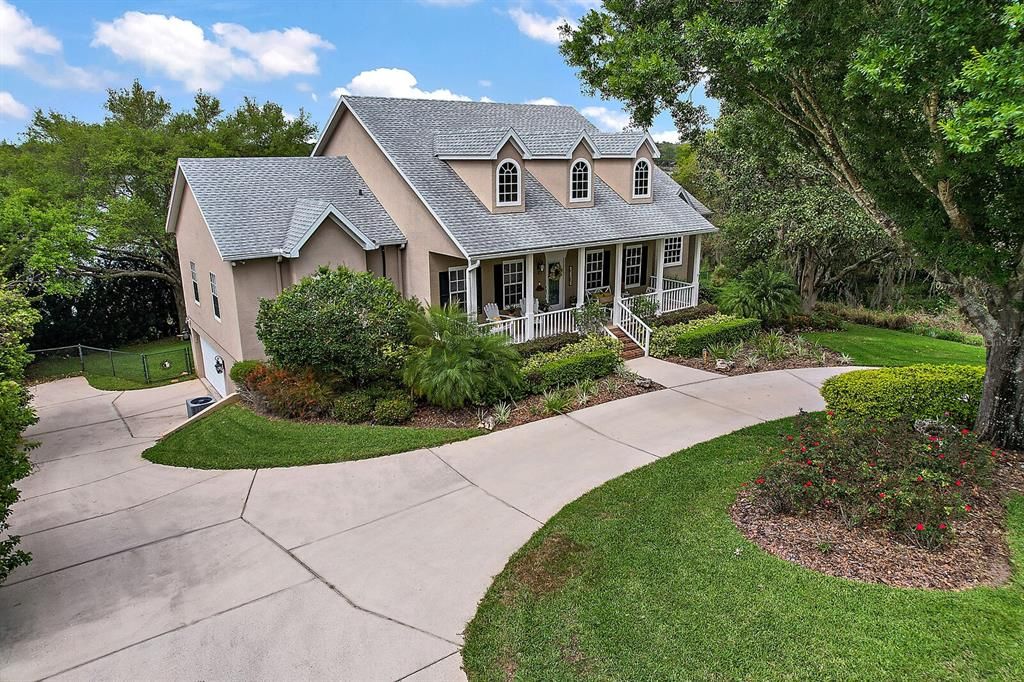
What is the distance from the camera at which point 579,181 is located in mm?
20281

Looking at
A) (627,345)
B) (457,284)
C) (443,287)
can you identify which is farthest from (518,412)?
(627,345)

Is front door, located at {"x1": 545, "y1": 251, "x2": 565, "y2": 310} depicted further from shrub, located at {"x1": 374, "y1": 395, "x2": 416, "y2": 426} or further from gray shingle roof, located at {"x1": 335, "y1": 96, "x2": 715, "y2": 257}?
shrub, located at {"x1": 374, "y1": 395, "x2": 416, "y2": 426}

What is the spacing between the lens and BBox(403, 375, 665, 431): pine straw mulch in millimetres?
13711

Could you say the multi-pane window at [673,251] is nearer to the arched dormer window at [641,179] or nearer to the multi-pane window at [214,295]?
the arched dormer window at [641,179]

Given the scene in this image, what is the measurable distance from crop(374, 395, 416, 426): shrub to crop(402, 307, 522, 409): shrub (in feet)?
1.53

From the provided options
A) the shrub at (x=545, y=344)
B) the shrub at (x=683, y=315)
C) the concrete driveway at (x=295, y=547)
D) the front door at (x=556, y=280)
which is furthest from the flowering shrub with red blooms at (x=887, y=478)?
the front door at (x=556, y=280)

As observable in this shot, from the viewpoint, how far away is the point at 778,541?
8.25 meters

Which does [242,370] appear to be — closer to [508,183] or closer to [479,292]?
[479,292]

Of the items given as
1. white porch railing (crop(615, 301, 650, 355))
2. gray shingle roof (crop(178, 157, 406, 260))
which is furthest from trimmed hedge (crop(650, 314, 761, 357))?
gray shingle roof (crop(178, 157, 406, 260))

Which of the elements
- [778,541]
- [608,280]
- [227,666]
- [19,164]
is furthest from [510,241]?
[19,164]

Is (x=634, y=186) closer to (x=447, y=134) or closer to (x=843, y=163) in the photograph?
(x=447, y=134)

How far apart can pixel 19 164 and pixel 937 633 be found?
107 ft

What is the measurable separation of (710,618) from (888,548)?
293 cm

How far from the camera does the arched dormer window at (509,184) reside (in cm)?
1812
